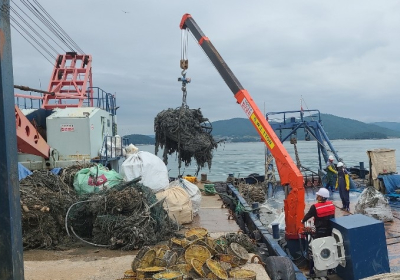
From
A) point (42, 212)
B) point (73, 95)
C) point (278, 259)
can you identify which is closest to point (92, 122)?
point (73, 95)

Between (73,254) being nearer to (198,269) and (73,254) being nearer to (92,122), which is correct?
(198,269)

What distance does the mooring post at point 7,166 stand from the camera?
2746 millimetres

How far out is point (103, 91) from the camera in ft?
45.6

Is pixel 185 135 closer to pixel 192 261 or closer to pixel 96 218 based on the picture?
pixel 96 218

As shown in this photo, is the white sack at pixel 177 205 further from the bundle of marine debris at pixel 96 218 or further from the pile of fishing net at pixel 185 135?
the pile of fishing net at pixel 185 135

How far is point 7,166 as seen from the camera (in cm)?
276

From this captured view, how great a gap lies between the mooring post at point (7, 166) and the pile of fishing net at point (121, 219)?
11.0ft

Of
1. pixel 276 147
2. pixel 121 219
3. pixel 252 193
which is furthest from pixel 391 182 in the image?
pixel 121 219

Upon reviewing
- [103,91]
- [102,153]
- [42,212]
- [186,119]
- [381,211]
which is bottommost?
[381,211]

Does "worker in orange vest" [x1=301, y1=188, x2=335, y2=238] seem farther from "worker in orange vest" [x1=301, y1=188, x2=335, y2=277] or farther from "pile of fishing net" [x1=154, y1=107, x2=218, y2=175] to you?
"pile of fishing net" [x1=154, y1=107, x2=218, y2=175]

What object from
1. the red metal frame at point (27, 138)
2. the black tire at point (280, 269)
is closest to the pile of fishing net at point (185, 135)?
the red metal frame at point (27, 138)

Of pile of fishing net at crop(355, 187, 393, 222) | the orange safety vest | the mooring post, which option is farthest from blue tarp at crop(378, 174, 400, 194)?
the mooring post

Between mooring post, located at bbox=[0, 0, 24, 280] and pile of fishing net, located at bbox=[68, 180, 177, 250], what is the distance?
132 inches

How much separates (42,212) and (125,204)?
1.35m
